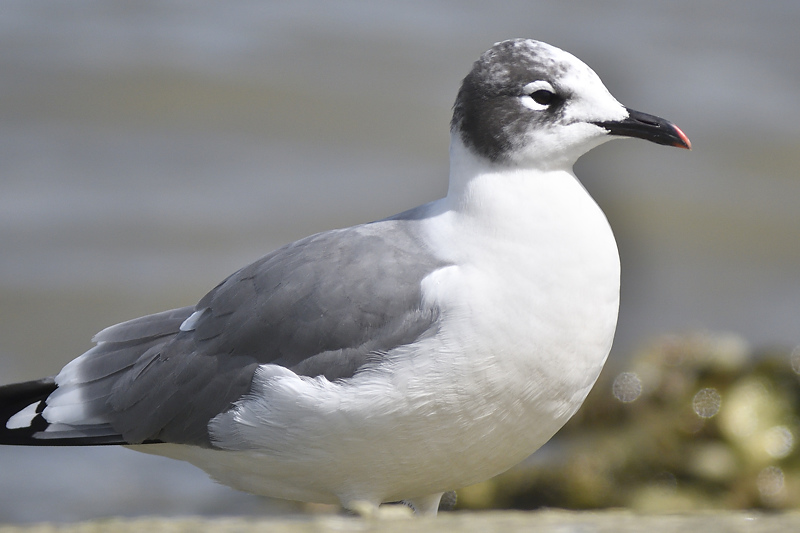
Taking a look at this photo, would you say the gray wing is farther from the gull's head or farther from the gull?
the gull's head

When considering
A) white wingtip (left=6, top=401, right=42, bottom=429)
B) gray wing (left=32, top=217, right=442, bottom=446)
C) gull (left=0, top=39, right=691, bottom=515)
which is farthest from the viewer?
white wingtip (left=6, top=401, right=42, bottom=429)

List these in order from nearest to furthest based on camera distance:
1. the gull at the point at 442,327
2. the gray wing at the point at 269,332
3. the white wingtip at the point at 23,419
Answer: the gull at the point at 442,327, the gray wing at the point at 269,332, the white wingtip at the point at 23,419

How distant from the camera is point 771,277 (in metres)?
8.48

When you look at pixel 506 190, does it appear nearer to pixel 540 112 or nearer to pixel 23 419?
pixel 540 112

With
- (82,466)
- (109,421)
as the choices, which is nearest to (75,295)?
(82,466)

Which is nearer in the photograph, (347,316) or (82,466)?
(347,316)

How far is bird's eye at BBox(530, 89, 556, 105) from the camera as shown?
10.8 feet

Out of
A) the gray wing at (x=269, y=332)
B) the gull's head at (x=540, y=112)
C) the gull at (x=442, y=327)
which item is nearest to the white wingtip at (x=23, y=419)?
the gray wing at (x=269, y=332)

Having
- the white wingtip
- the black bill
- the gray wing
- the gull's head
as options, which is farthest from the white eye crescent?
the white wingtip

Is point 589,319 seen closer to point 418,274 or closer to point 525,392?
point 525,392

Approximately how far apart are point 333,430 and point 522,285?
721mm

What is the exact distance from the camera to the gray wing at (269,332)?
129 inches

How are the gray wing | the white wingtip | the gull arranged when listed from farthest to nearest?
the white wingtip < the gray wing < the gull

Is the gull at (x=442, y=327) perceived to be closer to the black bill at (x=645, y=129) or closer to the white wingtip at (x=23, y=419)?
the black bill at (x=645, y=129)
